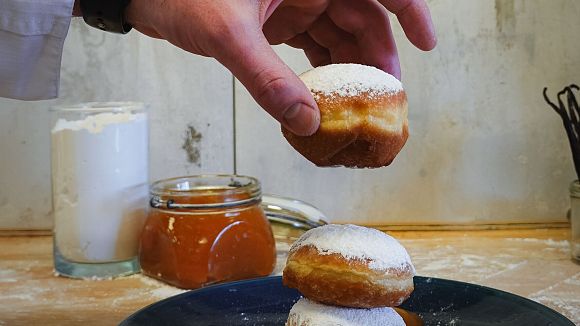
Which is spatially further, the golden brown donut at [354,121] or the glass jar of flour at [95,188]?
the glass jar of flour at [95,188]

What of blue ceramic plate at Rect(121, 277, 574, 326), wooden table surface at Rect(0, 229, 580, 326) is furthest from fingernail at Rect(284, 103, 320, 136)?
wooden table surface at Rect(0, 229, 580, 326)

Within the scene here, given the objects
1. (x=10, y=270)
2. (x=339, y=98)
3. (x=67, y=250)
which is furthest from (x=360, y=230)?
(x=10, y=270)

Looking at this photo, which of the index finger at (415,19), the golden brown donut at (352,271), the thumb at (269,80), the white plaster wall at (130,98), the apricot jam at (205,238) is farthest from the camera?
the white plaster wall at (130,98)

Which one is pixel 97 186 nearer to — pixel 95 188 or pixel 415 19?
pixel 95 188

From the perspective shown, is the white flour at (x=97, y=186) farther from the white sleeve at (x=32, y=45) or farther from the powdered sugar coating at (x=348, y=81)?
the powdered sugar coating at (x=348, y=81)

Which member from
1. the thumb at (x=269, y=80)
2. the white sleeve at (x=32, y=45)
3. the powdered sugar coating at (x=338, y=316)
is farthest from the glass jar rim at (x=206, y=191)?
the thumb at (x=269, y=80)

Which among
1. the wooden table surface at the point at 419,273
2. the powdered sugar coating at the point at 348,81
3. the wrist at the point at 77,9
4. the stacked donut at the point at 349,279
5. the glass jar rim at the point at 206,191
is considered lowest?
the wooden table surface at the point at 419,273

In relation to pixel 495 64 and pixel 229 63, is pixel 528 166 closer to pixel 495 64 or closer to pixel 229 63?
pixel 495 64
